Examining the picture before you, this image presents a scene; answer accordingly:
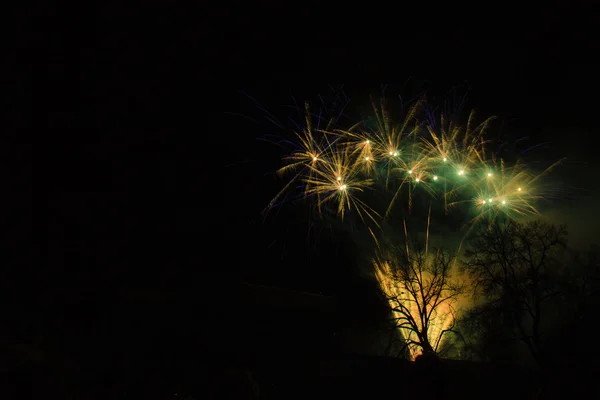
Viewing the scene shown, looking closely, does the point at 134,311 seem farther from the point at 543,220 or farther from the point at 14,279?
the point at 543,220

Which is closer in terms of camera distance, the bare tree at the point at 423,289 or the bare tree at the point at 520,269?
the bare tree at the point at 520,269

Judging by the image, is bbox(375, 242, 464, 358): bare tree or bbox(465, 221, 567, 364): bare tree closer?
bbox(465, 221, 567, 364): bare tree

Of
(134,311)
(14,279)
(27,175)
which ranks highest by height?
(27,175)

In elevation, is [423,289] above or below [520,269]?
above

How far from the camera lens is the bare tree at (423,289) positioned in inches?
1089

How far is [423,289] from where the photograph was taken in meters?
28.4

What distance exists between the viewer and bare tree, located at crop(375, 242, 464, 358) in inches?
1089

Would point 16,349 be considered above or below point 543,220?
below

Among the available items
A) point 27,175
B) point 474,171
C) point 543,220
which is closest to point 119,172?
point 27,175

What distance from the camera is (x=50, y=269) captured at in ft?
31.4

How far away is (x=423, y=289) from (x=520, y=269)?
23.6ft

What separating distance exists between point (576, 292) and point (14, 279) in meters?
28.1

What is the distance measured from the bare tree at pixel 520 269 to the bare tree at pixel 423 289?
3.78 m

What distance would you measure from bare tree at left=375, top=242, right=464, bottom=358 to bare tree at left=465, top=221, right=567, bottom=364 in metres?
3.78
